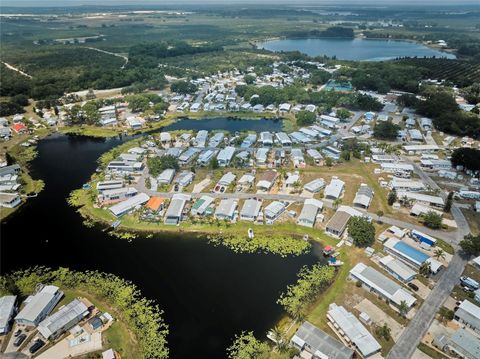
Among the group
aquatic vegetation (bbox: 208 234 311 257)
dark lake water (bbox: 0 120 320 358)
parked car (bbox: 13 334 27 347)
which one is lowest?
dark lake water (bbox: 0 120 320 358)

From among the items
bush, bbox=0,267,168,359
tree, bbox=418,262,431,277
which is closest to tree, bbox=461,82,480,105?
tree, bbox=418,262,431,277

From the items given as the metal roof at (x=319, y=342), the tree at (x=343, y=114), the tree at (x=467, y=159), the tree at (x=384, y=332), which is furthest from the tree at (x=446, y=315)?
the tree at (x=343, y=114)

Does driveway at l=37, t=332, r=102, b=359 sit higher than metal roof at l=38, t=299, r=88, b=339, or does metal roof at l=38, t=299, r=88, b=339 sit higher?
metal roof at l=38, t=299, r=88, b=339

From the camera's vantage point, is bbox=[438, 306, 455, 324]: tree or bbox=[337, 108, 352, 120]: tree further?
bbox=[337, 108, 352, 120]: tree

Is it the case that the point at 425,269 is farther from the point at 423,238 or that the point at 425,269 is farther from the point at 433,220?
the point at 433,220

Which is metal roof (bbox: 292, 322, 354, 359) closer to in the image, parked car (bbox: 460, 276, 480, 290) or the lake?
parked car (bbox: 460, 276, 480, 290)

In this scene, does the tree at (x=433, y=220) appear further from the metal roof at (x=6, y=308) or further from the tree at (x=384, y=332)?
the metal roof at (x=6, y=308)
